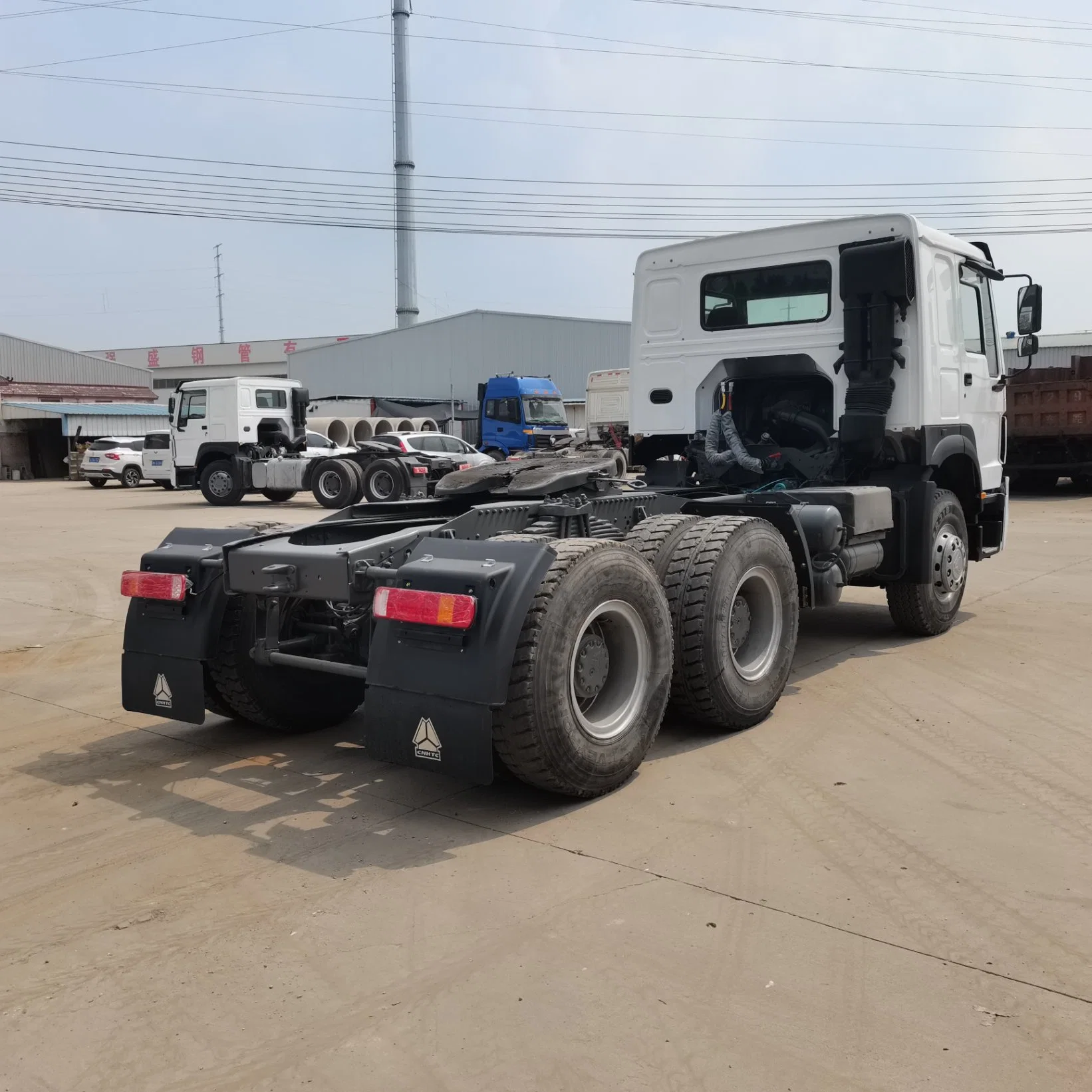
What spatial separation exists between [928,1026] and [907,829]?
4.67 ft

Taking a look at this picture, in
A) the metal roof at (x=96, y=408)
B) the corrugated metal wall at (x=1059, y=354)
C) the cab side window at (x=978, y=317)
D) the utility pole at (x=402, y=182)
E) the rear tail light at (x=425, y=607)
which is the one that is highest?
the utility pole at (x=402, y=182)

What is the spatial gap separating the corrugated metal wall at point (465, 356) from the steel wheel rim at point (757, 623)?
40623mm

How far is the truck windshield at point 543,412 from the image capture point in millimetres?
31281

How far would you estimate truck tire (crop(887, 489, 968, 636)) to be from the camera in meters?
7.50

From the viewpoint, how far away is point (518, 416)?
31.3 metres

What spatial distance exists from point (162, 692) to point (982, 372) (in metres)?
6.15

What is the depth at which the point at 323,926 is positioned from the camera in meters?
3.35

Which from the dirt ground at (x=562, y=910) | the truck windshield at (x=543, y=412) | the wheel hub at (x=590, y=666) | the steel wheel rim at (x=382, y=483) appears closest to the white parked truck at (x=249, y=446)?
the steel wheel rim at (x=382, y=483)

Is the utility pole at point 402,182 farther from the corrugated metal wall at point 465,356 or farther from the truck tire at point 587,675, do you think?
the truck tire at point 587,675

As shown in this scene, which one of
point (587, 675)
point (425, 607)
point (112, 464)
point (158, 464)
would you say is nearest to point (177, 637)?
point (425, 607)

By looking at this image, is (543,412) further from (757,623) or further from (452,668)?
(452,668)

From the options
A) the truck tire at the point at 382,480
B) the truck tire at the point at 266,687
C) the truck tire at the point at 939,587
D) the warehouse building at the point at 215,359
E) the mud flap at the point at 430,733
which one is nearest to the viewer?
the mud flap at the point at 430,733

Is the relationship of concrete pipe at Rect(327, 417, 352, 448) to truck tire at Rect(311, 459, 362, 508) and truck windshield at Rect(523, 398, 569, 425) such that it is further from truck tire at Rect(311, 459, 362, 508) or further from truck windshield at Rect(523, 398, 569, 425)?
truck tire at Rect(311, 459, 362, 508)

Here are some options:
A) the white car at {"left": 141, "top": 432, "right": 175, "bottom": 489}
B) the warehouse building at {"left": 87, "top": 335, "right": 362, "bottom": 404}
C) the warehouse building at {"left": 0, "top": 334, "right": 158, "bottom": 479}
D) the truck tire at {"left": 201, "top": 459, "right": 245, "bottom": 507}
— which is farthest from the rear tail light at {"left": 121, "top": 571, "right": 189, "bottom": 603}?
the warehouse building at {"left": 87, "top": 335, "right": 362, "bottom": 404}
